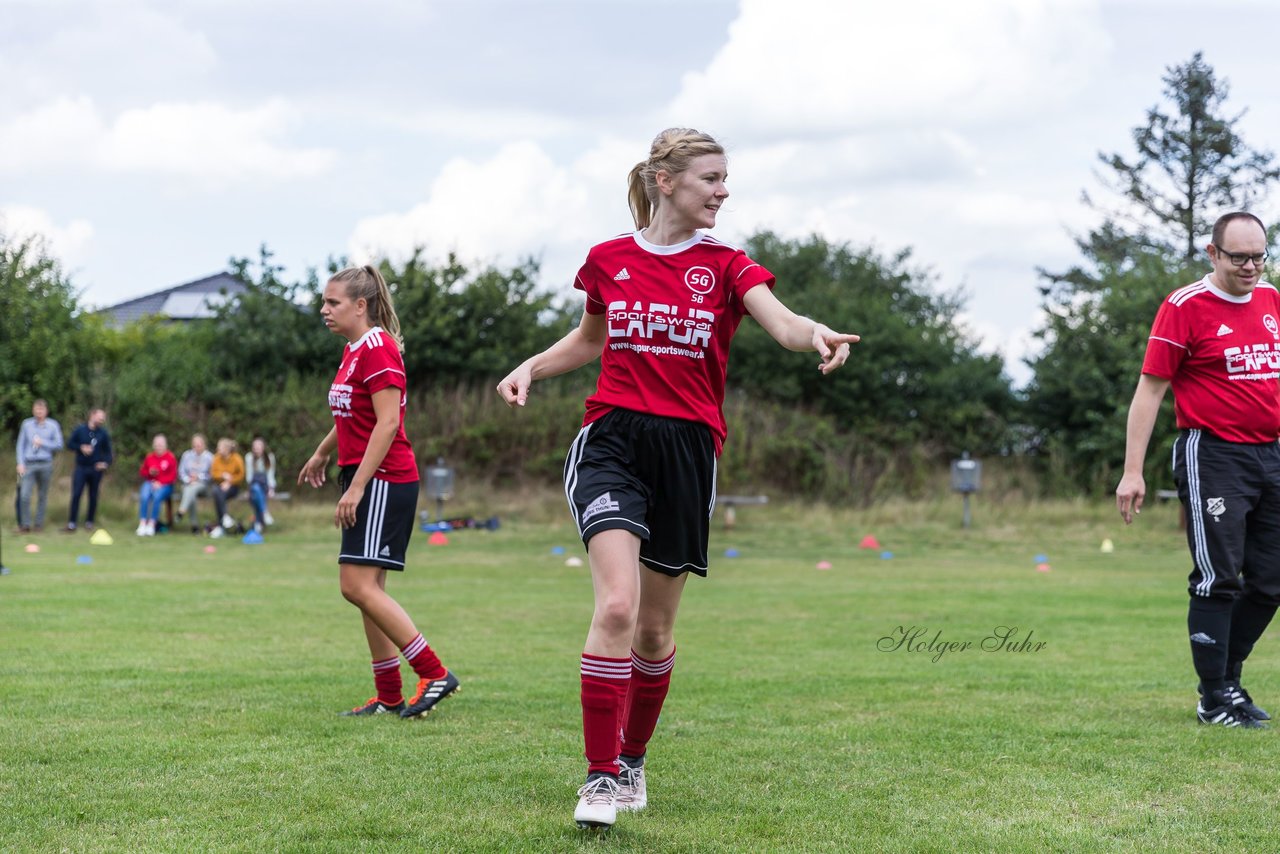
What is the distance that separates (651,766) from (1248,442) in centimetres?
301

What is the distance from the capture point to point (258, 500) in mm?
21422

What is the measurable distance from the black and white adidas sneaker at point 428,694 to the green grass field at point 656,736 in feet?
0.59

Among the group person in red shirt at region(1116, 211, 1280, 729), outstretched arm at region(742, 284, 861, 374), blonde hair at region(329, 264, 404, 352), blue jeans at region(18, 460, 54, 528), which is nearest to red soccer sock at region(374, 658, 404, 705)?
blonde hair at region(329, 264, 404, 352)

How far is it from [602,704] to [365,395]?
2.45 metres

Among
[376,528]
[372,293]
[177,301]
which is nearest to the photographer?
[376,528]

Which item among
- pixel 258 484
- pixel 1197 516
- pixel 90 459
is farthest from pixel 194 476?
pixel 1197 516

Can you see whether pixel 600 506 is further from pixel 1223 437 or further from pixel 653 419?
pixel 1223 437

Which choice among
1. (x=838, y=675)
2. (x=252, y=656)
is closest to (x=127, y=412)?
(x=252, y=656)

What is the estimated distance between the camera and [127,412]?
2533 cm

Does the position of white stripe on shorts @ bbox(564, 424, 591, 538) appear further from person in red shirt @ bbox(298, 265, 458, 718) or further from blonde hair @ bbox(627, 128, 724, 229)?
person in red shirt @ bbox(298, 265, 458, 718)

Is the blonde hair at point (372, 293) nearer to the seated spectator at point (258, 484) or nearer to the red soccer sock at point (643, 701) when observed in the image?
the red soccer sock at point (643, 701)

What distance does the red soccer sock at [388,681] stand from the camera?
6035mm

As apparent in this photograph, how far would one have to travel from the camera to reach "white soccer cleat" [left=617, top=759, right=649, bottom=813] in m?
4.17

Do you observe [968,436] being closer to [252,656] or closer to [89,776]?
[252,656]
